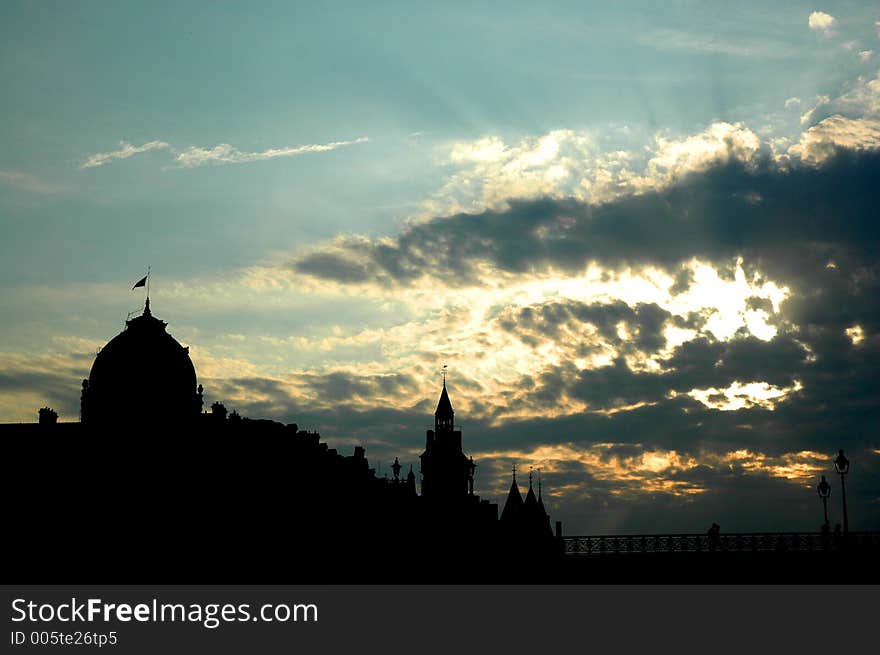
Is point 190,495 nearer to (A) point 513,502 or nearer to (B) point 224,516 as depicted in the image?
(B) point 224,516

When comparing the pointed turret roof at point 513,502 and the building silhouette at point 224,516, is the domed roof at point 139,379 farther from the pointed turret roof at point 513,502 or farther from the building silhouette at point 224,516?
the pointed turret roof at point 513,502

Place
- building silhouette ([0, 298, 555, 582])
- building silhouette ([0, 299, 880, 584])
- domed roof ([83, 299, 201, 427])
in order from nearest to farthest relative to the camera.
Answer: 1. building silhouette ([0, 299, 880, 584])
2. building silhouette ([0, 298, 555, 582])
3. domed roof ([83, 299, 201, 427])

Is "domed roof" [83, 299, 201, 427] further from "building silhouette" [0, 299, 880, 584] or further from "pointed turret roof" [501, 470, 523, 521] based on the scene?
"pointed turret roof" [501, 470, 523, 521]

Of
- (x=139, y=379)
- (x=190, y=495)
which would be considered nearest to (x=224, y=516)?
(x=190, y=495)

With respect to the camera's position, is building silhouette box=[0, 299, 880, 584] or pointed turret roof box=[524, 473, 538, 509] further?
pointed turret roof box=[524, 473, 538, 509]

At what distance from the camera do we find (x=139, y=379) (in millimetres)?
141750

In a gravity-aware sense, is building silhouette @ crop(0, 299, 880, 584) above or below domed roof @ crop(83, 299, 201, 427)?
below

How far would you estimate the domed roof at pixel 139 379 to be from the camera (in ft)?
463

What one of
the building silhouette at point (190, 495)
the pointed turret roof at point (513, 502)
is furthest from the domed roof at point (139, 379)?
the pointed turret roof at point (513, 502)

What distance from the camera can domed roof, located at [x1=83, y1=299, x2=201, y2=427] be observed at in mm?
141250

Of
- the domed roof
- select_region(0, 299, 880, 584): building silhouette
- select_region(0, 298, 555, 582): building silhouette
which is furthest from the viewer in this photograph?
the domed roof

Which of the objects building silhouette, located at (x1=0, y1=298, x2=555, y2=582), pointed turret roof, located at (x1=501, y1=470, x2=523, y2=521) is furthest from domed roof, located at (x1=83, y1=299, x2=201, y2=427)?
pointed turret roof, located at (x1=501, y1=470, x2=523, y2=521)
